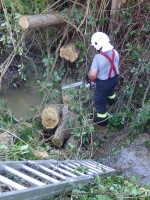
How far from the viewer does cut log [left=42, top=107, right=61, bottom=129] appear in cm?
408

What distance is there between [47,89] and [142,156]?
2.43m

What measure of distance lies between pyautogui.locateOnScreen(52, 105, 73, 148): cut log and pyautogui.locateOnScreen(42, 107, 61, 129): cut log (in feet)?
0.44

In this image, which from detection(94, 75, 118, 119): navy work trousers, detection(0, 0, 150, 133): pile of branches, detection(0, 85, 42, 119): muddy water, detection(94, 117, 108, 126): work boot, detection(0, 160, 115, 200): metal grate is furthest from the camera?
detection(0, 85, 42, 119): muddy water

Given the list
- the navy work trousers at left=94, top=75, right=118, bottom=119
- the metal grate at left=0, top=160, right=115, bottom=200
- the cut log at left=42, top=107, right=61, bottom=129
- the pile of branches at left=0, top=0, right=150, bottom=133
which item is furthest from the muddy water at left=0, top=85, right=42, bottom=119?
the metal grate at left=0, top=160, right=115, bottom=200

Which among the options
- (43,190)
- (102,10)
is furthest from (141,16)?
(43,190)

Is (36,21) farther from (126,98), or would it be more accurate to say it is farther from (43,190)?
(43,190)

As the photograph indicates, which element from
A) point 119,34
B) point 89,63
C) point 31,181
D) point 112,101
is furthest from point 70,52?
point 31,181

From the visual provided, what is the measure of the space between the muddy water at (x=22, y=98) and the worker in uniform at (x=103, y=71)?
246cm

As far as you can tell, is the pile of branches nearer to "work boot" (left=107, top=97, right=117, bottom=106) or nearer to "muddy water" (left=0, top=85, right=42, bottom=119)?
"work boot" (left=107, top=97, right=117, bottom=106)

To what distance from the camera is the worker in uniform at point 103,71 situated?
3727 mm

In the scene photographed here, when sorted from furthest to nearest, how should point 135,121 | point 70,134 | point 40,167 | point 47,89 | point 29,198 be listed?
point 47,89 < point 70,134 < point 135,121 < point 40,167 < point 29,198

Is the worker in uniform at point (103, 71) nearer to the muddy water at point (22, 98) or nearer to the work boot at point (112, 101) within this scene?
the work boot at point (112, 101)

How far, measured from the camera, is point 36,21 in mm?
3672

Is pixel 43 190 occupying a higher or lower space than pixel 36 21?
lower
